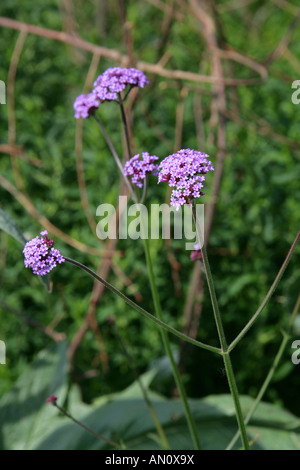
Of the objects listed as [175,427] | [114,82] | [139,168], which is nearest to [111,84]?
[114,82]

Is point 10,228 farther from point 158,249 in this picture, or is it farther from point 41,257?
point 158,249

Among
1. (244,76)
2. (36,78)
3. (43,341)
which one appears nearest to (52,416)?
(43,341)

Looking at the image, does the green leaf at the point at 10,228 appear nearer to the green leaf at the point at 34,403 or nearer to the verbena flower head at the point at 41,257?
the verbena flower head at the point at 41,257

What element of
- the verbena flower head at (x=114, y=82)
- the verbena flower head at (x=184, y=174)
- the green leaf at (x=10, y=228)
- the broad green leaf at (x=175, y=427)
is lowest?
the broad green leaf at (x=175, y=427)

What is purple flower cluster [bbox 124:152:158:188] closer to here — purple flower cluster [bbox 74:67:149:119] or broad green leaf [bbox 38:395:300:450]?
purple flower cluster [bbox 74:67:149:119]

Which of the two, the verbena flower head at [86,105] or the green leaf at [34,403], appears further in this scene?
the green leaf at [34,403]

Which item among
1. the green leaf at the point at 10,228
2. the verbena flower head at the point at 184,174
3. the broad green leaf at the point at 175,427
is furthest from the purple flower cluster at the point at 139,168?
the broad green leaf at the point at 175,427

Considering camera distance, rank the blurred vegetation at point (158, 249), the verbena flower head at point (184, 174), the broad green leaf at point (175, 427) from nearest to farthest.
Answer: the verbena flower head at point (184, 174), the broad green leaf at point (175, 427), the blurred vegetation at point (158, 249)

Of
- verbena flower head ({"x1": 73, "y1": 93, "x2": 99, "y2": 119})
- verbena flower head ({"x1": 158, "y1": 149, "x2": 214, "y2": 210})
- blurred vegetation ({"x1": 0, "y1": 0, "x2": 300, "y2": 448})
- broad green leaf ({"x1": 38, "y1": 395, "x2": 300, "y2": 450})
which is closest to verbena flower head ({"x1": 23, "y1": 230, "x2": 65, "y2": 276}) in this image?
verbena flower head ({"x1": 158, "y1": 149, "x2": 214, "y2": 210})
